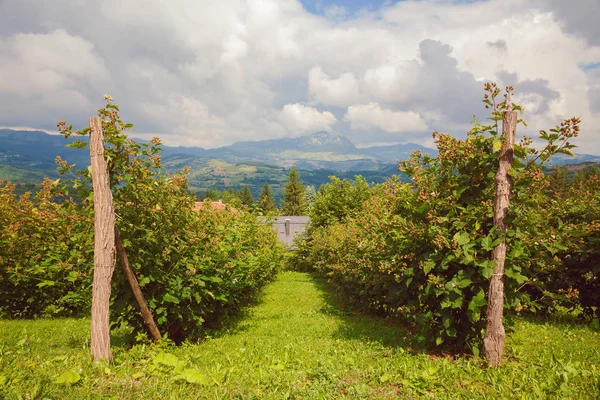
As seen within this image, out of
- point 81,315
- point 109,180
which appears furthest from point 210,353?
point 81,315

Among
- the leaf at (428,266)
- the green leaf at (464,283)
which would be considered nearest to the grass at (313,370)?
the green leaf at (464,283)

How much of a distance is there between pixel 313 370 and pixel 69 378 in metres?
3.29

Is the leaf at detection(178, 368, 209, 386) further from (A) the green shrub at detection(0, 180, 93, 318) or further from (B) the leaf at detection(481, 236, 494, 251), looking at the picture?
(A) the green shrub at detection(0, 180, 93, 318)

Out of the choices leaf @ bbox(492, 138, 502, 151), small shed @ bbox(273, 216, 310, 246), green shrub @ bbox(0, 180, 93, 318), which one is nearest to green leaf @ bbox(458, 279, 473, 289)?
leaf @ bbox(492, 138, 502, 151)

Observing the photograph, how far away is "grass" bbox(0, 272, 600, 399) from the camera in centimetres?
430

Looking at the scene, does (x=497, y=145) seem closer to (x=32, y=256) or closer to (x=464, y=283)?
(x=464, y=283)

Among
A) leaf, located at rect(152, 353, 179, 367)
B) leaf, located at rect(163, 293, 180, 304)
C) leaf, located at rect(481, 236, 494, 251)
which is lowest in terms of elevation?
leaf, located at rect(152, 353, 179, 367)

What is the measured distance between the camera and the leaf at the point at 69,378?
13.9 feet

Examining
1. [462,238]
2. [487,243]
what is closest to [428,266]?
[462,238]

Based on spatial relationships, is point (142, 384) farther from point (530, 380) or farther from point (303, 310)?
point (303, 310)

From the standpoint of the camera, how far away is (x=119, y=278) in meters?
6.40

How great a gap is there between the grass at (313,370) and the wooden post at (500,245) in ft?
1.36

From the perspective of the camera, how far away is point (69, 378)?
4277mm

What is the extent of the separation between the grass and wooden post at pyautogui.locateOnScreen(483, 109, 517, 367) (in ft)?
1.36
